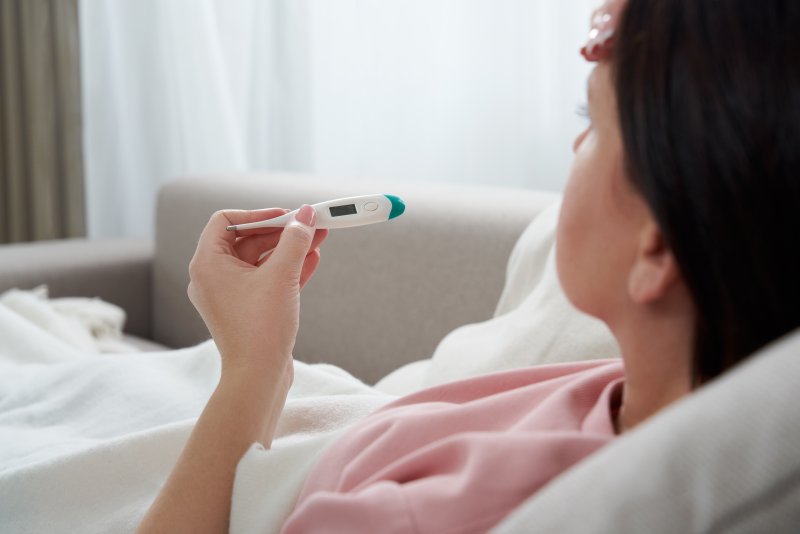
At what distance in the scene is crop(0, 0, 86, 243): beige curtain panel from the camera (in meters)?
2.91

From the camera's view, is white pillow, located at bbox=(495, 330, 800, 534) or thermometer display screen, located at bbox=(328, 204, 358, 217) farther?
thermometer display screen, located at bbox=(328, 204, 358, 217)

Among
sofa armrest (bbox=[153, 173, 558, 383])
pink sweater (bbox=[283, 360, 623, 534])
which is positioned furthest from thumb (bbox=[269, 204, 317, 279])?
sofa armrest (bbox=[153, 173, 558, 383])

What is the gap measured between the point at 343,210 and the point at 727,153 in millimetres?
428

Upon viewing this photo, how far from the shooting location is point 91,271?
2.07 meters

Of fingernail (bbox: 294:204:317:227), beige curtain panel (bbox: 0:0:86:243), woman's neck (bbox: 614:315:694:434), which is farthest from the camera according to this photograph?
beige curtain panel (bbox: 0:0:86:243)

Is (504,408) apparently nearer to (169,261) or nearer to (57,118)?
(169,261)

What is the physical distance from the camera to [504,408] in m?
0.68

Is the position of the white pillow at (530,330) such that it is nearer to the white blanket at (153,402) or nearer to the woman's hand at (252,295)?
the white blanket at (153,402)

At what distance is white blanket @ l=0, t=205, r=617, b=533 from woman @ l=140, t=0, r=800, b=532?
68mm

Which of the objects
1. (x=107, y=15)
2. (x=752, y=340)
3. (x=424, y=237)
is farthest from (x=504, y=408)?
(x=107, y=15)

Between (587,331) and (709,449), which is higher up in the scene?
(709,449)

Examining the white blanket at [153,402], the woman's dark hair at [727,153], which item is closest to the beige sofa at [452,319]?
the woman's dark hair at [727,153]

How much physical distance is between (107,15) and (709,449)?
299cm

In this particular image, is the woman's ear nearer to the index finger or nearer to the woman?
the woman
